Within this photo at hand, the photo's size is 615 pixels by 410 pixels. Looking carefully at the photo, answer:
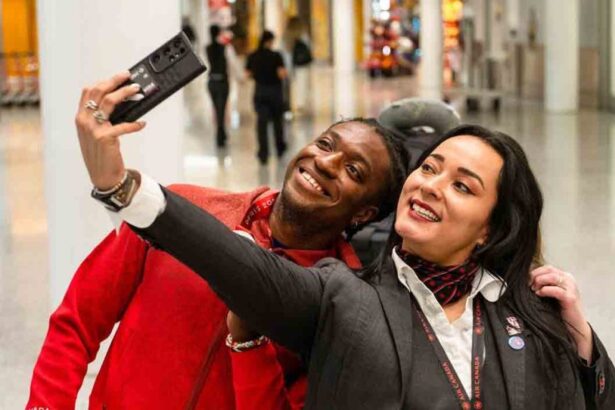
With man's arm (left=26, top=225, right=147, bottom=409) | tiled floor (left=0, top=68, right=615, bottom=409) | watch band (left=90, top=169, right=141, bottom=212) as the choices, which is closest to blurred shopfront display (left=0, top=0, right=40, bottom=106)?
Answer: tiled floor (left=0, top=68, right=615, bottom=409)

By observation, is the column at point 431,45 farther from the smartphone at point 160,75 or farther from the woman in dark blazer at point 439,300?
the smartphone at point 160,75

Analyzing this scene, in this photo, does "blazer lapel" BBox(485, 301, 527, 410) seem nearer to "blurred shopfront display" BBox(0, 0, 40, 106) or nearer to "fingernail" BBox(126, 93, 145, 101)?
"fingernail" BBox(126, 93, 145, 101)

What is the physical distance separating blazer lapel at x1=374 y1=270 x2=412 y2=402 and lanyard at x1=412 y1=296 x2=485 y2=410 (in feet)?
0.12

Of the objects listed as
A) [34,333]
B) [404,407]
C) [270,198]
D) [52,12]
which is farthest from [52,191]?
[404,407]

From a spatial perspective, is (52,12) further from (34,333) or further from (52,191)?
(34,333)

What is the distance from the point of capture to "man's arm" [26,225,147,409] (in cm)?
262

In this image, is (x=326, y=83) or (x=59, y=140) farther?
(x=326, y=83)

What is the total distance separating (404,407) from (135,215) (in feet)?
1.98

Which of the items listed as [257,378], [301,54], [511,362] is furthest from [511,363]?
[301,54]

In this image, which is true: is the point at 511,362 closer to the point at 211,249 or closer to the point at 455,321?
the point at 455,321

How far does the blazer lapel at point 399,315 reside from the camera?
89.1 inches

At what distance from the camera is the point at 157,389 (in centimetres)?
Result: 256

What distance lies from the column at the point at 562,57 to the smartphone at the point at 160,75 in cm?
2241

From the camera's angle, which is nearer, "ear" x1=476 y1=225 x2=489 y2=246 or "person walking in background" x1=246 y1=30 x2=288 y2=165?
"ear" x1=476 y1=225 x2=489 y2=246
